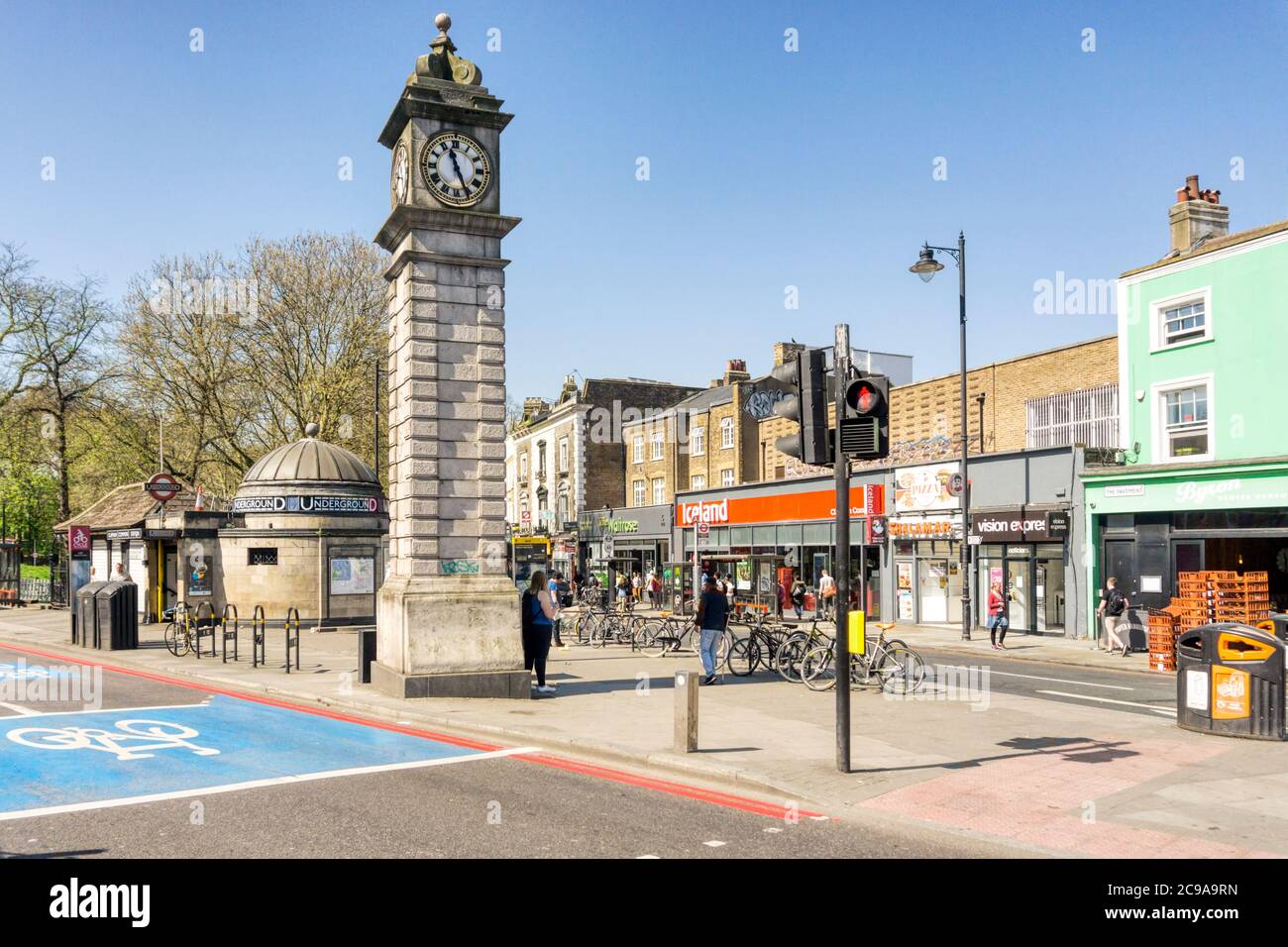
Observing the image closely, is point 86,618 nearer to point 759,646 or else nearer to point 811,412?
Result: point 759,646

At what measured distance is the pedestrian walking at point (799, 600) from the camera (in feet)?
111

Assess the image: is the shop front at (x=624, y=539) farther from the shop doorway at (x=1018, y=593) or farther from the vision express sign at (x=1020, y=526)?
the shop doorway at (x=1018, y=593)

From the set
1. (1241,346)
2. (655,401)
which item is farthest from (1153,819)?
(655,401)

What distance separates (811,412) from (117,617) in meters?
19.8

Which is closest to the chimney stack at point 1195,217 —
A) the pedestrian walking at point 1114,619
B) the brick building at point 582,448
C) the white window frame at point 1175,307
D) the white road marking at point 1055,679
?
the white window frame at point 1175,307

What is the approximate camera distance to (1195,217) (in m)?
26.1

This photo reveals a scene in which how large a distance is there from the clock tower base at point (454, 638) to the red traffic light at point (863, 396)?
7.09 m

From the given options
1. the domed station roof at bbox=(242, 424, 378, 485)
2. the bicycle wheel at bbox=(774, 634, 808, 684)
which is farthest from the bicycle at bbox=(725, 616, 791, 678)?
the domed station roof at bbox=(242, 424, 378, 485)

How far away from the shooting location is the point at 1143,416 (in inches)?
1010

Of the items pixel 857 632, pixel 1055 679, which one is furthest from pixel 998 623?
pixel 857 632

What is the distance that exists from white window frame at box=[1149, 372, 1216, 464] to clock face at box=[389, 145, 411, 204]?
19372 mm

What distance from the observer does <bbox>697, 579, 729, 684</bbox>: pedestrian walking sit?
16.3 metres

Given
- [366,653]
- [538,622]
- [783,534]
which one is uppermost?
[783,534]

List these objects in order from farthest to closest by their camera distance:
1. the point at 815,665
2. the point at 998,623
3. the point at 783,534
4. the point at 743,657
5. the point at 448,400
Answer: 1. the point at 783,534
2. the point at 998,623
3. the point at 743,657
4. the point at 815,665
5. the point at 448,400
